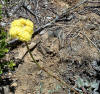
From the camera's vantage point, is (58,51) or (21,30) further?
(58,51)

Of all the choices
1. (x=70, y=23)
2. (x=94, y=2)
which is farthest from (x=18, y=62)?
(x=94, y=2)

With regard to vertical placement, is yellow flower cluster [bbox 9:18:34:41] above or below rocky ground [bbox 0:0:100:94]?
above

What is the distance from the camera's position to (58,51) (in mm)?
3910

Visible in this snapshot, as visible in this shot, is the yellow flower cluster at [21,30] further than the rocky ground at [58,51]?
No

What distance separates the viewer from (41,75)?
3.60 metres

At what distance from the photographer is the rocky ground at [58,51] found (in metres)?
3.47

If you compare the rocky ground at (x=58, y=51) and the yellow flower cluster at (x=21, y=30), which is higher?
the yellow flower cluster at (x=21, y=30)

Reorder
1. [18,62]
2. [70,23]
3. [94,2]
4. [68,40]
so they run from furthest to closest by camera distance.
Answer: [94,2] → [70,23] → [68,40] → [18,62]

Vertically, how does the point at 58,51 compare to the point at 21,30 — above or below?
below

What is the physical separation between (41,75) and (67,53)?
69 cm

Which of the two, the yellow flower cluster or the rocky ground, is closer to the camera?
the yellow flower cluster

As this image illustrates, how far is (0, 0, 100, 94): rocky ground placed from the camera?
11.4 feet

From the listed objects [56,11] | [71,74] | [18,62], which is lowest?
[71,74]

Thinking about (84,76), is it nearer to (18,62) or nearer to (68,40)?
(68,40)
